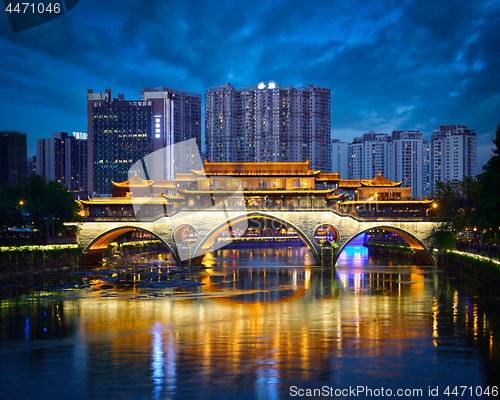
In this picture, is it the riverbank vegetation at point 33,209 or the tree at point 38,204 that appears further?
the tree at point 38,204

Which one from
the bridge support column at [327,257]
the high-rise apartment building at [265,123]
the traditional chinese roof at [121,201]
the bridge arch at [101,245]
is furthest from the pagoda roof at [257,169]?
the high-rise apartment building at [265,123]

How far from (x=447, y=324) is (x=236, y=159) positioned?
111 metres

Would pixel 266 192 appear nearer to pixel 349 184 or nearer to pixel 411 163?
pixel 349 184

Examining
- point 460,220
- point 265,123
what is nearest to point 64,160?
point 265,123

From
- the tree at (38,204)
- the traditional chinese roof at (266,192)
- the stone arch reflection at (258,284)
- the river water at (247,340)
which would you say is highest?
the traditional chinese roof at (266,192)

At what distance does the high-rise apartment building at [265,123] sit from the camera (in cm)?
12950

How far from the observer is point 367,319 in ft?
79.3

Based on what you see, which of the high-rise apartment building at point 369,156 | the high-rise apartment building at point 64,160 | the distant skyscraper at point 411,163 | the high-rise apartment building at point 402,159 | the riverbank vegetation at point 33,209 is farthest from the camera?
the high-rise apartment building at point 64,160

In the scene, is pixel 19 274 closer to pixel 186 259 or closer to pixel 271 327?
pixel 186 259

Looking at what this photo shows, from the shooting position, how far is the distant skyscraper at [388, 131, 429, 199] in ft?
477

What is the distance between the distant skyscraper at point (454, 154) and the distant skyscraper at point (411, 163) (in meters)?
4.74

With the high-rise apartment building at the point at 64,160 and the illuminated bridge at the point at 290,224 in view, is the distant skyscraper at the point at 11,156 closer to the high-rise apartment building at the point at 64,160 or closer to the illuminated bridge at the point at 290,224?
the high-rise apartment building at the point at 64,160

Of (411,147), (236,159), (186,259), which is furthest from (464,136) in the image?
(186,259)

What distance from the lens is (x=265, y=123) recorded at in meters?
130
